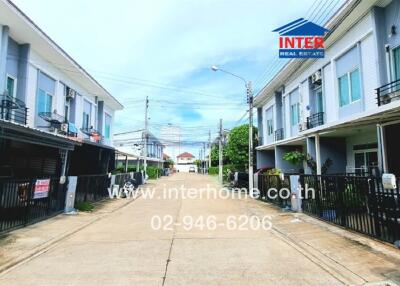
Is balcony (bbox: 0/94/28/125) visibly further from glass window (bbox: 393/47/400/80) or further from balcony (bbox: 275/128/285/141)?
balcony (bbox: 275/128/285/141)

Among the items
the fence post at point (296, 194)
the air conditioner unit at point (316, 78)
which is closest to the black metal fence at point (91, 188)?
the fence post at point (296, 194)

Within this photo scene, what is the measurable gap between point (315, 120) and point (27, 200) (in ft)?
51.6

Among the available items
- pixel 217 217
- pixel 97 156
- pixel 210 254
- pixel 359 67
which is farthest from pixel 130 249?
pixel 97 156

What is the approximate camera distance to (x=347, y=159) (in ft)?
61.6

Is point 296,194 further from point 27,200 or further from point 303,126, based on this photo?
point 27,200

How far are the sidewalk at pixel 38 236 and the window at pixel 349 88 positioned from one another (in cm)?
1211

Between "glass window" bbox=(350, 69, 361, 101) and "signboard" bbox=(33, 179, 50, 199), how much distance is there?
13.2 m

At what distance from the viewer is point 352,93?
53.5 ft

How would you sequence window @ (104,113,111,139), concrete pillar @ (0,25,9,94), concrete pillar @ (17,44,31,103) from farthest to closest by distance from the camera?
1. window @ (104,113,111,139)
2. concrete pillar @ (17,44,31,103)
3. concrete pillar @ (0,25,9,94)

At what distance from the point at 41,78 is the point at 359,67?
15680 millimetres

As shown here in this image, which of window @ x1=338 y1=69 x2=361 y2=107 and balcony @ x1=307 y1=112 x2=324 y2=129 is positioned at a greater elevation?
window @ x1=338 y1=69 x2=361 y2=107

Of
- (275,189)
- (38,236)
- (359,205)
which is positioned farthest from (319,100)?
(38,236)

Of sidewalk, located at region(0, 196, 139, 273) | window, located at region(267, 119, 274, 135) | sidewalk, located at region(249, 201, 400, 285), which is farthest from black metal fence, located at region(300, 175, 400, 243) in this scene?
window, located at region(267, 119, 274, 135)

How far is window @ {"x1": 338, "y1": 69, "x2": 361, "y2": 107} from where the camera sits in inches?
624
